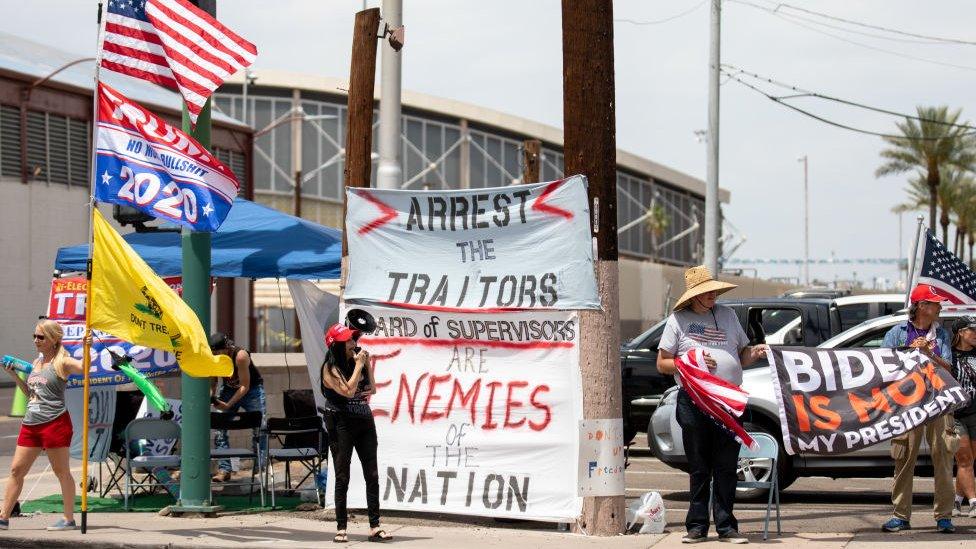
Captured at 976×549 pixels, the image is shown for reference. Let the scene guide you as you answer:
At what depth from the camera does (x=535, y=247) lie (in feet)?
34.3

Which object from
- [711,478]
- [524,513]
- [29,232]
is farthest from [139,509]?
[29,232]

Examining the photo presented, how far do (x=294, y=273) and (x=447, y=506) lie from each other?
3.17m

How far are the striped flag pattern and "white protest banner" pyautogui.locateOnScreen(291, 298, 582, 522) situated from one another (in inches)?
42.1

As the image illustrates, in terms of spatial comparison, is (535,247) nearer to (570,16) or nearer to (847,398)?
(570,16)

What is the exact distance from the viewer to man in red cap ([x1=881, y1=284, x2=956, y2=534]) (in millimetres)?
9789

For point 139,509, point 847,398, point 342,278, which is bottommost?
point 139,509

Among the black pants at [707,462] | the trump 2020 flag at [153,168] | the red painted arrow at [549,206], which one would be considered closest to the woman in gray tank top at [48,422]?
the trump 2020 flag at [153,168]

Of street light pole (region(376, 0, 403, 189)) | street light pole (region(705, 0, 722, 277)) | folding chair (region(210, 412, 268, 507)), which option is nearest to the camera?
folding chair (region(210, 412, 268, 507))

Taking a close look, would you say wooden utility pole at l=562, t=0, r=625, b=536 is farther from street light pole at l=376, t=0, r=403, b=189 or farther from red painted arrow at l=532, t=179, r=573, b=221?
street light pole at l=376, t=0, r=403, b=189

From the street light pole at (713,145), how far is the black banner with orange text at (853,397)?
15076mm

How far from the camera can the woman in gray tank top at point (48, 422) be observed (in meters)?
10.3

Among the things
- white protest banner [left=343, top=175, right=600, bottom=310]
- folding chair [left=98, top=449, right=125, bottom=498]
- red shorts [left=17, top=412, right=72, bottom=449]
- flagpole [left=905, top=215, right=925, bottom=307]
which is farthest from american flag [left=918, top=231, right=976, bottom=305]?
folding chair [left=98, top=449, right=125, bottom=498]

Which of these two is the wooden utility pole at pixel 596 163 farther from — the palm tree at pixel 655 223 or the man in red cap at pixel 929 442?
the palm tree at pixel 655 223

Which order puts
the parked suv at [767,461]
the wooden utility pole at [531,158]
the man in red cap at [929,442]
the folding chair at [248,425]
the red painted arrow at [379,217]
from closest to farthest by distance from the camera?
the man in red cap at [929,442]
the red painted arrow at [379,217]
the parked suv at [767,461]
the folding chair at [248,425]
the wooden utility pole at [531,158]
